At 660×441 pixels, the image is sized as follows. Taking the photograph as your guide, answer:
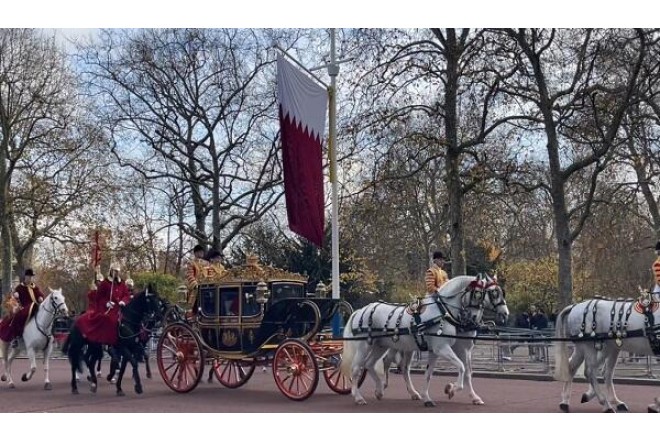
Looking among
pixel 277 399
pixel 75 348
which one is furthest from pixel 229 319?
pixel 75 348

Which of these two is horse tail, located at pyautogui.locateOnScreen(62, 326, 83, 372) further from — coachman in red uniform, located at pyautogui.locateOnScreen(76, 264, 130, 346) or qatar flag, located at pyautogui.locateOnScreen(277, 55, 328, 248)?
qatar flag, located at pyautogui.locateOnScreen(277, 55, 328, 248)

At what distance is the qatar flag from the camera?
17.1 meters

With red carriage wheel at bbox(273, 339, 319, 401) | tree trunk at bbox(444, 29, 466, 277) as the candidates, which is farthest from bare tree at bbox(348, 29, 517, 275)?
red carriage wheel at bbox(273, 339, 319, 401)

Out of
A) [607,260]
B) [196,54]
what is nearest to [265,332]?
[196,54]

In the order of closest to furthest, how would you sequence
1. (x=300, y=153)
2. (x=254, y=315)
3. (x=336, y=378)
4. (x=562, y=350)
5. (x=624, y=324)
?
(x=624, y=324)
(x=562, y=350)
(x=254, y=315)
(x=336, y=378)
(x=300, y=153)

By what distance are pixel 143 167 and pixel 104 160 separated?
50.9 inches

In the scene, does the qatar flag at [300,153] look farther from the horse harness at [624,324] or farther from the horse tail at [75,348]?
the horse harness at [624,324]

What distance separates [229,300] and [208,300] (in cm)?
49

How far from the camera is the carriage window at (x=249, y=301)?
617 inches

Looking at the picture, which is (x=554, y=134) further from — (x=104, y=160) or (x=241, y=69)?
(x=104, y=160)

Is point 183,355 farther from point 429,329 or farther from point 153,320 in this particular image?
point 429,329

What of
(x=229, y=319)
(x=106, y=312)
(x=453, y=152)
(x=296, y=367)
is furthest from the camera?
(x=453, y=152)

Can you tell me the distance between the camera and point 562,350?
522 inches

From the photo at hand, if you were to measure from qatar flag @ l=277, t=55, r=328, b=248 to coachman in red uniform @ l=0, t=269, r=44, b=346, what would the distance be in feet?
18.6
